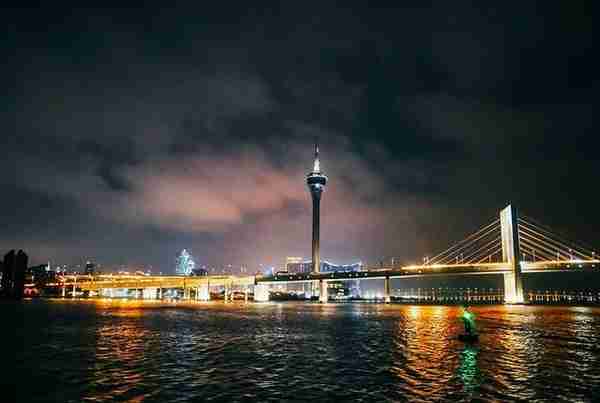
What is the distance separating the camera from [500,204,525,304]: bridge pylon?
112312 mm

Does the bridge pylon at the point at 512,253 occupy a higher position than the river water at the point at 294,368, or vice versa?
the bridge pylon at the point at 512,253

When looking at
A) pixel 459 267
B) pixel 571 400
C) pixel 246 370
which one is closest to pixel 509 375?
pixel 571 400

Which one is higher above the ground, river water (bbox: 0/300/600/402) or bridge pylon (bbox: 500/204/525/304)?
bridge pylon (bbox: 500/204/525/304)

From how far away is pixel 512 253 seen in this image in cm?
11238

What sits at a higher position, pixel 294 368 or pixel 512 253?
pixel 512 253

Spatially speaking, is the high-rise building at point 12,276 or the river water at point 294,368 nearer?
the river water at point 294,368

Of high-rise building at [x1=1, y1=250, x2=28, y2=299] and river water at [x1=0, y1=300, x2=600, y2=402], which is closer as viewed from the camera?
Answer: river water at [x1=0, y1=300, x2=600, y2=402]

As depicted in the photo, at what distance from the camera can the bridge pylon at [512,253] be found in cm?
11231

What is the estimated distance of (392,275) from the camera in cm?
14412

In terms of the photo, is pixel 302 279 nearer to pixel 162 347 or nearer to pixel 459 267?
pixel 459 267

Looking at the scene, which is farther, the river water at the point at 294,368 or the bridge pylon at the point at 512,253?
the bridge pylon at the point at 512,253

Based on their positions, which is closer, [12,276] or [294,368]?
[294,368]

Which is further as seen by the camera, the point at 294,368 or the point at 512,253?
the point at 512,253

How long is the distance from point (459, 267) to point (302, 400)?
11684 centimetres
